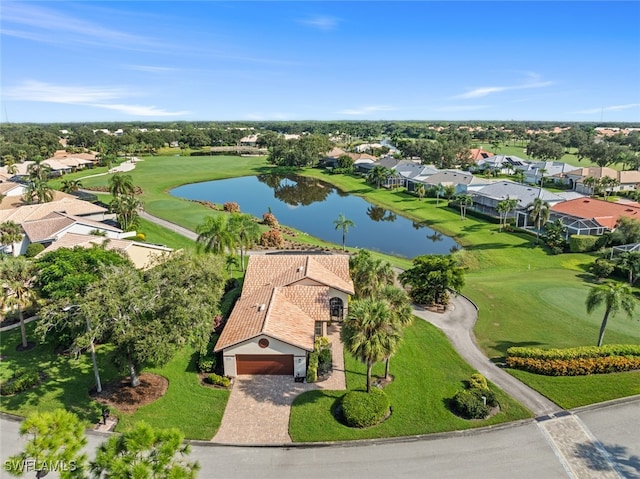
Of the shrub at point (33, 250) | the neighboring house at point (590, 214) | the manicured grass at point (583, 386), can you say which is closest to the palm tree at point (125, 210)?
the shrub at point (33, 250)

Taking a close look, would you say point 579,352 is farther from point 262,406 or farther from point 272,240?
point 272,240

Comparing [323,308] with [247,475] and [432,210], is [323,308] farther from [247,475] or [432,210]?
[432,210]

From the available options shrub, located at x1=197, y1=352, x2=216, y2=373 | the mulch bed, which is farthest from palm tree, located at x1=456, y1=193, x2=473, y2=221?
the mulch bed

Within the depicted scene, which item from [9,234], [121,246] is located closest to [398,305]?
[121,246]

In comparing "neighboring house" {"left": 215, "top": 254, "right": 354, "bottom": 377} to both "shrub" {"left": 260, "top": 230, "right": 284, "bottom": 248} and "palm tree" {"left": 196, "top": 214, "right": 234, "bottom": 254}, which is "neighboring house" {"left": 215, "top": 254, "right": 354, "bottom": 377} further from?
"shrub" {"left": 260, "top": 230, "right": 284, "bottom": 248}

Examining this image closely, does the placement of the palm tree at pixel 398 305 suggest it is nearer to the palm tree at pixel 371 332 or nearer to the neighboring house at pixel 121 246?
the palm tree at pixel 371 332

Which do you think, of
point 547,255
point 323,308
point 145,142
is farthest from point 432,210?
point 145,142
